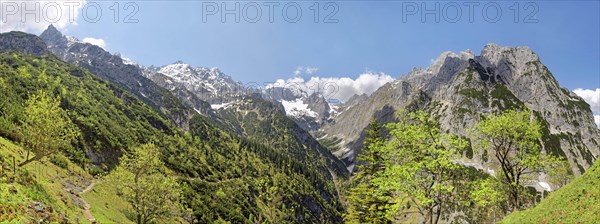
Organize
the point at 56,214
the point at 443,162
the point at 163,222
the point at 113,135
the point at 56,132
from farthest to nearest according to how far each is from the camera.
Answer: the point at 113,135 < the point at 163,222 < the point at 56,132 < the point at 56,214 < the point at 443,162

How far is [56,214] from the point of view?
107ft

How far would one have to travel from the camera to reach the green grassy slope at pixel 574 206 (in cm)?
2647

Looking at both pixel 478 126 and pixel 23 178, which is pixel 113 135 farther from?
pixel 478 126

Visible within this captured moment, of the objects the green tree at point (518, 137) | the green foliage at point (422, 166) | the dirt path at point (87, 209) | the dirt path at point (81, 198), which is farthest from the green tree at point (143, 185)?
the green tree at point (518, 137)

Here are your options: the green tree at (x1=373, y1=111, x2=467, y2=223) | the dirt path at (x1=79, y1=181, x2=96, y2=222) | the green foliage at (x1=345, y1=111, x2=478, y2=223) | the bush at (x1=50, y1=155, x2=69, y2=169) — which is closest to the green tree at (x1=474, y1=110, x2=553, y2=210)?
the green foliage at (x1=345, y1=111, x2=478, y2=223)

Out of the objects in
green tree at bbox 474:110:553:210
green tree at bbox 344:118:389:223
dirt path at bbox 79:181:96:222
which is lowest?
dirt path at bbox 79:181:96:222

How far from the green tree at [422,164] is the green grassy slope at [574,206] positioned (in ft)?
27.3

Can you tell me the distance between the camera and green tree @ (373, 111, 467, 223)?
1094 inches

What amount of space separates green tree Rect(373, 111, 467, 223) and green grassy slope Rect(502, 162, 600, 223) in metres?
8.31

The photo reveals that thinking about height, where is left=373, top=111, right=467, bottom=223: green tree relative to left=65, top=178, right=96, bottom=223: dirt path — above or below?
above

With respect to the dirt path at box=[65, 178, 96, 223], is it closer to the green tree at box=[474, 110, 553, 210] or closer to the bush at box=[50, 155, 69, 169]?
the bush at box=[50, 155, 69, 169]

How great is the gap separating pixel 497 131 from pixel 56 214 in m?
47.3

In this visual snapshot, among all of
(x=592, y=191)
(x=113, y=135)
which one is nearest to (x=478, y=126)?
(x=592, y=191)

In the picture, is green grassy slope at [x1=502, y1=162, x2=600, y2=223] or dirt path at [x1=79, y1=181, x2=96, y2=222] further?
dirt path at [x1=79, y1=181, x2=96, y2=222]
